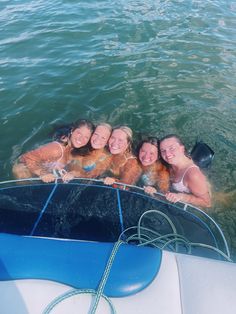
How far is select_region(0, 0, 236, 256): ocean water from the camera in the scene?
18.7ft

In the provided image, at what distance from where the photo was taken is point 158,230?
3377 mm

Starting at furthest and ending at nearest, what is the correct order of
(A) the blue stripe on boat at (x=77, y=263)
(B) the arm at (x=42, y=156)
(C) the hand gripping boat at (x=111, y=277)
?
(B) the arm at (x=42, y=156) < (A) the blue stripe on boat at (x=77, y=263) < (C) the hand gripping boat at (x=111, y=277)

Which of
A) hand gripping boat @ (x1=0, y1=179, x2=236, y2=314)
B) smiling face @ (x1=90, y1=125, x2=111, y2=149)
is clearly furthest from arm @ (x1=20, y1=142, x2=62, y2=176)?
hand gripping boat @ (x1=0, y1=179, x2=236, y2=314)

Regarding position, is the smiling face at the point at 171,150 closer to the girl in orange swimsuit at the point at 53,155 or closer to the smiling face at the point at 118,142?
the smiling face at the point at 118,142

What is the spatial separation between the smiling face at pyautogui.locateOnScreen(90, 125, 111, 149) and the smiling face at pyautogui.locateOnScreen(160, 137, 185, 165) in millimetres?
855

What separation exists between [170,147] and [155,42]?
5057 millimetres

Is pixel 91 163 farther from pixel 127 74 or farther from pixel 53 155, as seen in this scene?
pixel 127 74

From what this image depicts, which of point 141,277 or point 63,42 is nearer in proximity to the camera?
point 141,277

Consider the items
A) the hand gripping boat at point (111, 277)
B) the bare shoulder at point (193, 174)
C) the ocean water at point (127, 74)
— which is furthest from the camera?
the ocean water at point (127, 74)

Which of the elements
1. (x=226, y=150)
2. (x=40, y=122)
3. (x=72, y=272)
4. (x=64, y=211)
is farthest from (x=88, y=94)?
(x=72, y=272)

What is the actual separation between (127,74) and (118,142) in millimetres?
3260

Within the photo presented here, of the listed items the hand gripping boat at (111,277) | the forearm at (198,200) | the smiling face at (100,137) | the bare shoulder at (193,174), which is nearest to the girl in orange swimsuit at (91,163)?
the smiling face at (100,137)

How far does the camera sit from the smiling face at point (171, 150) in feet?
14.5

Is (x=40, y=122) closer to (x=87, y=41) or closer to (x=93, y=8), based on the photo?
(x=87, y=41)
